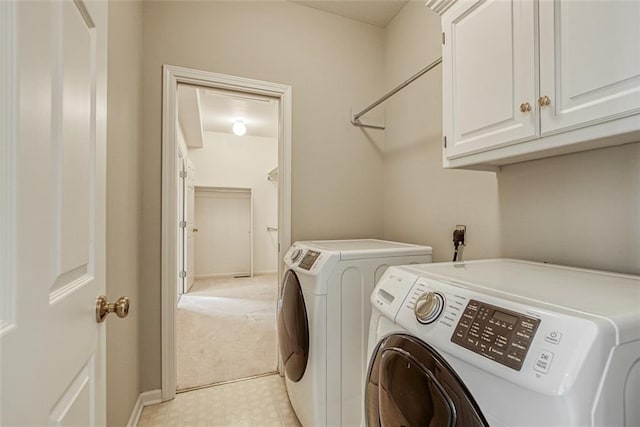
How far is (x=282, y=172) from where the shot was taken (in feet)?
6.90

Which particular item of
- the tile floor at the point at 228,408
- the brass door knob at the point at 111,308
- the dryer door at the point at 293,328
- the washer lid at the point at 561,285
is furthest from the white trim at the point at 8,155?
the tile floor at the point at 228,408

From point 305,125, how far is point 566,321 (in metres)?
1.96

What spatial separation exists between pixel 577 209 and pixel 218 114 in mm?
4289

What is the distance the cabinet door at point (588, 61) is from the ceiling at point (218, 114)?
2473 millimetres

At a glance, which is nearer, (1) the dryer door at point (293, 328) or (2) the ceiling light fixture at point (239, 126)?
(1) the dryer door at point (293, 328)

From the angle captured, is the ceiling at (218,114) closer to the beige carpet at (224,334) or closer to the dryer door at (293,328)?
the dryer door at (293,328)

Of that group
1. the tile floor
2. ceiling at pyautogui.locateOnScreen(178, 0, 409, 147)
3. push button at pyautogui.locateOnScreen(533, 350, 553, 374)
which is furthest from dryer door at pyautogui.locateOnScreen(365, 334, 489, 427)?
ceiling at pyautogui.locateOnScreen(178, 0, 409, 147)

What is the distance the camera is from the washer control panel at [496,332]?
0.55 m

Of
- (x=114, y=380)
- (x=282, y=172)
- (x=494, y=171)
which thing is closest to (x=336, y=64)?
(x=282, y=172)

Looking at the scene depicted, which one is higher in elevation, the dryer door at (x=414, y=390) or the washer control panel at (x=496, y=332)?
the washer control panel at (x=496, y=332)

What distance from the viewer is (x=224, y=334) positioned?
2834mm

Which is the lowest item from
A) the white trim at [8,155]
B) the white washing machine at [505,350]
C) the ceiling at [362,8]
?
the white washing machine at [505,350]

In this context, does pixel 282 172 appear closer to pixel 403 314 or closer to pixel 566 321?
pixel 403 314

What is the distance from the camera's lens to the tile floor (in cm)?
164
